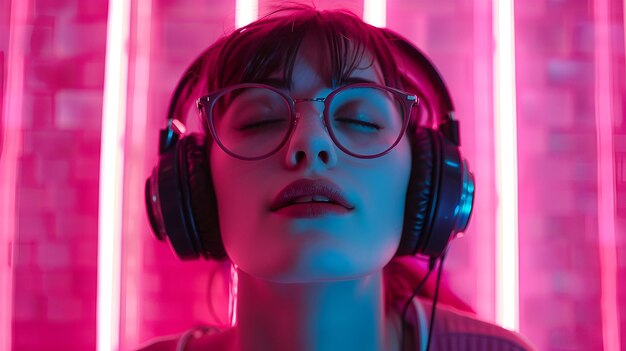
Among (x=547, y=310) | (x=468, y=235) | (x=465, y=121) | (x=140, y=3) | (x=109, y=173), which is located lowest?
(x=547, y=310)

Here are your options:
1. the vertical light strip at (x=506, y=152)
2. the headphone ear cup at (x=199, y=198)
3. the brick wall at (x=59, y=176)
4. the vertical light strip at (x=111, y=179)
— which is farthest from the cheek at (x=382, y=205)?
the brick wall at (x=59, y=176)

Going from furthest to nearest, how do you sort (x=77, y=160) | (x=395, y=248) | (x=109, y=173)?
(x=77, y=160) → (x=109, y=173) → (x=395, y=248)

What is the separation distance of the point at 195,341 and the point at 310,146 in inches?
22.4

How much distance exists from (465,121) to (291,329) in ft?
2.04

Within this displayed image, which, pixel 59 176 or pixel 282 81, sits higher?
pixel 282 81

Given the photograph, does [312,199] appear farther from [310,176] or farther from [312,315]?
[312,315]

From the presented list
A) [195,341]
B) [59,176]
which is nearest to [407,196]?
[195,341]

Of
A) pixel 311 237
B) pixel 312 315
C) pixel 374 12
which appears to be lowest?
pixel 312 315

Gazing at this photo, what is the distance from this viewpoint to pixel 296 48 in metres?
0.79

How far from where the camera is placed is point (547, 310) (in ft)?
3.69

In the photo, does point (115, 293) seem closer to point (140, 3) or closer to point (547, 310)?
point (140, 3)

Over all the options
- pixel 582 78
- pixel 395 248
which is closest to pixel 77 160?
pixel 395 248

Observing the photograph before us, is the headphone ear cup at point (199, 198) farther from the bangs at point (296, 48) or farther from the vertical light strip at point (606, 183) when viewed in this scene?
the vertical light strip at point (606, 183)

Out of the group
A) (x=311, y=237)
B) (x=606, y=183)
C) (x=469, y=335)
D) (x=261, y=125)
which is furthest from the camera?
(x=606, y=183)
